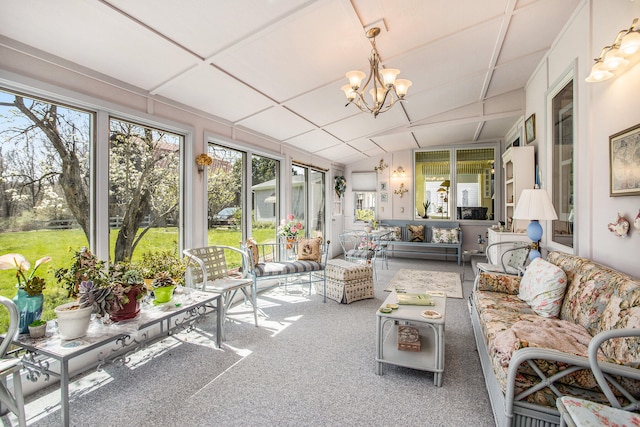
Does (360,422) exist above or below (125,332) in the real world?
below

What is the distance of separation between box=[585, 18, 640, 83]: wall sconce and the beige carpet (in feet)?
10.2

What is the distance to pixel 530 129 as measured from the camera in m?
4.28

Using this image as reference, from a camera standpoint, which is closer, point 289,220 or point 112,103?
point 112,103

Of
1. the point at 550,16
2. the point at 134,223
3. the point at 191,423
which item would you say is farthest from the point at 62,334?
the point at 550,16

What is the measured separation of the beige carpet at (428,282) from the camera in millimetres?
4691

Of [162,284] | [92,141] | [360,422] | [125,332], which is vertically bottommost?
[360,422]

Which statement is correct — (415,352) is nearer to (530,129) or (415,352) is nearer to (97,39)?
(97,39)

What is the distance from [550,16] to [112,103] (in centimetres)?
400

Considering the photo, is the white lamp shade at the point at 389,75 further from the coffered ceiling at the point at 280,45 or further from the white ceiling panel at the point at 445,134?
the white ceiling panel at the point at 445,134


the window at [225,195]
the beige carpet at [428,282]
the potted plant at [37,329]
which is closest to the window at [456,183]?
the beige carpet at [428,282]

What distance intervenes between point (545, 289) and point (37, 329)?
3.46 meters

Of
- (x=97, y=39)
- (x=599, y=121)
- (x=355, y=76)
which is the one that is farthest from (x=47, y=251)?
(x=599, y=121)

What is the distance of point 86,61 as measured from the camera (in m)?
2.30

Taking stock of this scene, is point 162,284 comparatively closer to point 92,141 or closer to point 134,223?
point 134,223
